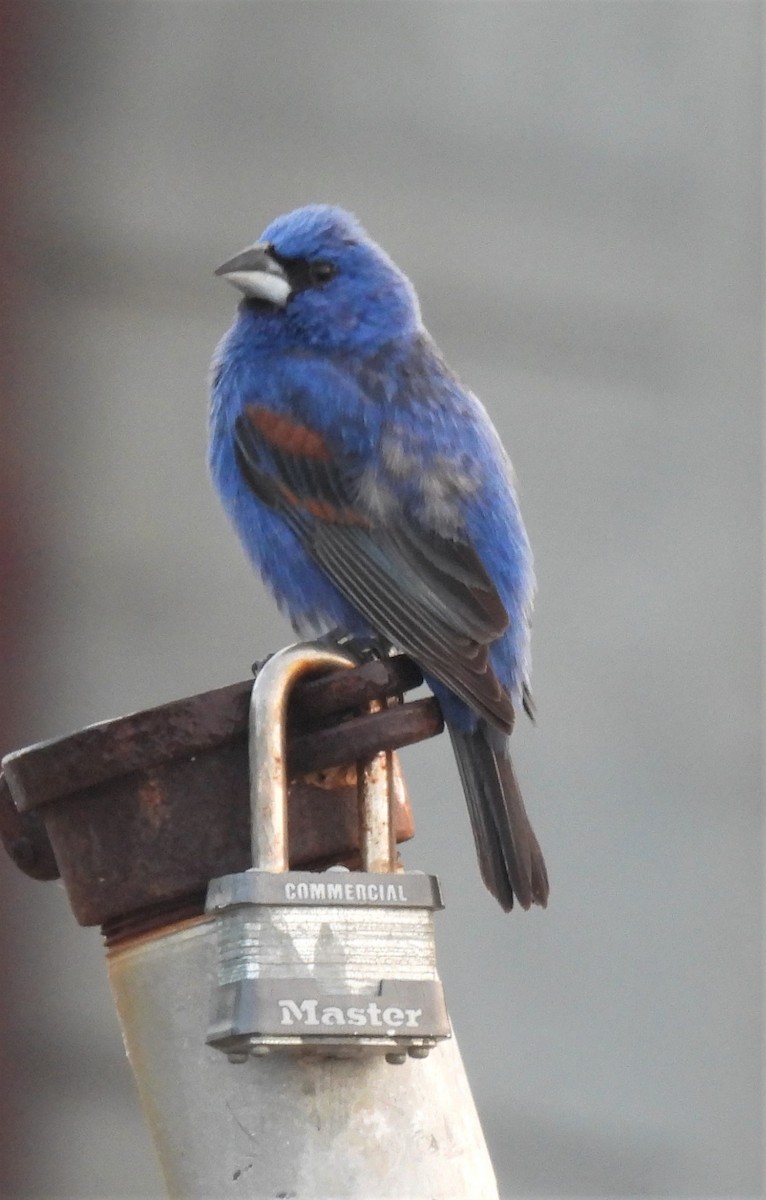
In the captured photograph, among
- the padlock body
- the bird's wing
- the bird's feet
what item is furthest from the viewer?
the bird's feet

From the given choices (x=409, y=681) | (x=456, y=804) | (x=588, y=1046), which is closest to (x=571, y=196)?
(x=456, y=804)

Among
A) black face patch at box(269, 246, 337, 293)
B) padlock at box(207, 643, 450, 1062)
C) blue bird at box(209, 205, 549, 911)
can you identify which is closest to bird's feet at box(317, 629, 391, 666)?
blue bird at box(209, 205, 549, 911)

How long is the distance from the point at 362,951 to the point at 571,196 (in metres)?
3.90

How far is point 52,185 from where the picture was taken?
193 inches

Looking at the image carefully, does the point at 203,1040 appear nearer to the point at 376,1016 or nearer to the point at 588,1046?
the point at 376,1016

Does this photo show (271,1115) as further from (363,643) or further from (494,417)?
(494,417)

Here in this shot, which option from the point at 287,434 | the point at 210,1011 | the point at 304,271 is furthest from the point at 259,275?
the point at 210,1011

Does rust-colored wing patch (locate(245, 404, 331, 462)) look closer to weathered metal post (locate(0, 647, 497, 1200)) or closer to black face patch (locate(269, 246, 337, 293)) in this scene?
black face patch (locate(269, 246, 337, 293))

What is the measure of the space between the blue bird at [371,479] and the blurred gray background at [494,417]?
3.31 feet

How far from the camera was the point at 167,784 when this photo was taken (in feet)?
5.26

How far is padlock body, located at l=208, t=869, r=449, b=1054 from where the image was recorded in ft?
4.71

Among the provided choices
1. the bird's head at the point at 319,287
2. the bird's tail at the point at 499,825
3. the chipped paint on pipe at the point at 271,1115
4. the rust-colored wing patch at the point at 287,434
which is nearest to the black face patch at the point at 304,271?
the bird's head at the point at 319,287

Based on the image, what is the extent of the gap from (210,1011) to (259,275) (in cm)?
233

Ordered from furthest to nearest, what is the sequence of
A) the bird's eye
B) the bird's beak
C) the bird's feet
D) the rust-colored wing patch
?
the bird's eye
the bird's beak
the rust-colored wing patch
the bird's feet
